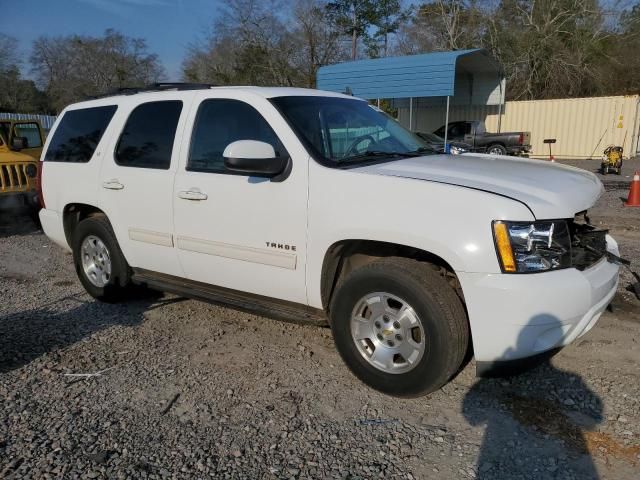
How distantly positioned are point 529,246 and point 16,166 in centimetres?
870

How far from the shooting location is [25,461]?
2.70 m

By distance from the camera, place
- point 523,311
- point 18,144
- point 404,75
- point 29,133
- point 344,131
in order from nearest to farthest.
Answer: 1. point 523,311
2. point 344,131
3. point 18,144
4. point 29,133
5. point 404,75

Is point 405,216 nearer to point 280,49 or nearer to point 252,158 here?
point 252,158

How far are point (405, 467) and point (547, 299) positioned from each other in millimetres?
1110

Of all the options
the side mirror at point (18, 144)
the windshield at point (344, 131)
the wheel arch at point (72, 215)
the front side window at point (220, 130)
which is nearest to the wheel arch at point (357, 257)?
the windshield at point (344, 131)

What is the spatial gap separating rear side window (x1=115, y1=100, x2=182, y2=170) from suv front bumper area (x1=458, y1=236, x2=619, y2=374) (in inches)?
102

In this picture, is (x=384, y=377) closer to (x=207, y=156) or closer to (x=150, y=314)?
(x=207, y=156)

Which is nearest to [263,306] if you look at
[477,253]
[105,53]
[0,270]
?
[477,253]

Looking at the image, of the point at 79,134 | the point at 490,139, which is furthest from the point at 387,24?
the point at 79,134

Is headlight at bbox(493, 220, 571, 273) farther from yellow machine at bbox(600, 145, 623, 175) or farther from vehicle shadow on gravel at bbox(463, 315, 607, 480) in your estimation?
yellow machine at bbox(600, 145, 623, 175)

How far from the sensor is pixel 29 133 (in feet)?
33.7

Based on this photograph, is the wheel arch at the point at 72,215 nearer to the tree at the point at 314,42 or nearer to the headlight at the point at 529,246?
the headlight at the point at 529,246

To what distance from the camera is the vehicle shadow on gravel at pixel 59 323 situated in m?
4.05

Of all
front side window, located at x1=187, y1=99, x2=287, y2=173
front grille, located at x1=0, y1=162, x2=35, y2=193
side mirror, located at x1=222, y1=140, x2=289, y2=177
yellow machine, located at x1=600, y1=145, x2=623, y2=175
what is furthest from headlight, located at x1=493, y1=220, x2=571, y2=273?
yellow machine, located at x1=600, y1=145, x2=623, y2=175
